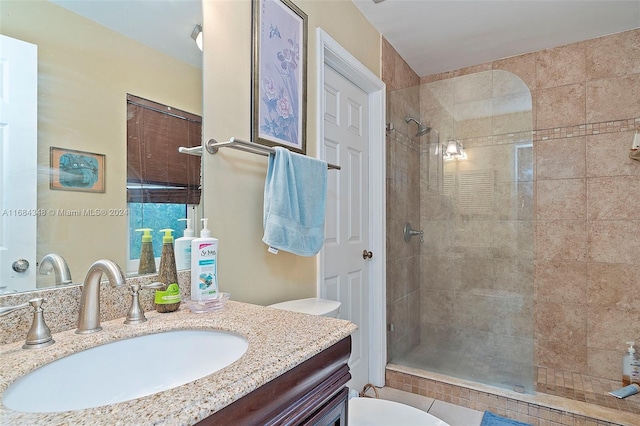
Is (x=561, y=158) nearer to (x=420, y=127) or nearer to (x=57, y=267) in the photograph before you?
(x=420, y=127)

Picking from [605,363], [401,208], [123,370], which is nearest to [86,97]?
[123,370]

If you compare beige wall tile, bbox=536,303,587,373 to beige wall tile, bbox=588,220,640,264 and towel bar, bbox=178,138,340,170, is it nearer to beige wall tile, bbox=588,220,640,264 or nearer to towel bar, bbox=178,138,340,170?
beige wall tile, bbox=588,220,640,264

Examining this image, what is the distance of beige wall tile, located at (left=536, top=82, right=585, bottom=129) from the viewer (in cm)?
248

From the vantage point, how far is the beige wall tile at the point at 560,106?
248 cm

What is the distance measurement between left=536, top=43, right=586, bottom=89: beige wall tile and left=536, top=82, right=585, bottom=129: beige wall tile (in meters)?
0.04

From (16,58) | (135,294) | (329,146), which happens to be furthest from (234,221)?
(329,146)

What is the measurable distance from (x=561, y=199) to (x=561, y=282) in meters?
0.58

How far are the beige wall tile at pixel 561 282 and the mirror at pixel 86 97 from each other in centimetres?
257

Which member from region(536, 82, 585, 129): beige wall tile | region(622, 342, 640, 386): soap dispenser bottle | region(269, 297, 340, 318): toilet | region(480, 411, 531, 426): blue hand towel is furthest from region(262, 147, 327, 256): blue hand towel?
region(622, 342, 640, 386): soap dispenser bottle

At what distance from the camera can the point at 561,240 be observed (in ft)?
8.25

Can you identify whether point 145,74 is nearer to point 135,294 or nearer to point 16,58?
point 16,58

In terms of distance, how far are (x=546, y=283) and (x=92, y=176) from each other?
282 centimetres

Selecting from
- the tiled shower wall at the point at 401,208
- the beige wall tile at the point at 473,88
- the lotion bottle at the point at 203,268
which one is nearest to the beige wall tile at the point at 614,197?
the beige wall tile at the point at 473,88

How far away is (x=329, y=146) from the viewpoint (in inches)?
77.8
